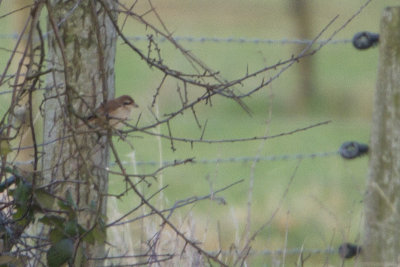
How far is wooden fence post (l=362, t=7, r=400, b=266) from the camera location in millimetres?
4117

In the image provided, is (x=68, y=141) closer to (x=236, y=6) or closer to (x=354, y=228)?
(x=354, y=228)

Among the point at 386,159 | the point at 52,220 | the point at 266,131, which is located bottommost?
the point at 52,220

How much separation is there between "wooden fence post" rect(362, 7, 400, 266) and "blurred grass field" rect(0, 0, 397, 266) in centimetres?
10

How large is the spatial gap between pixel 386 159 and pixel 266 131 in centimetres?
69

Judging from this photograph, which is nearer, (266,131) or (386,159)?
(266,131)

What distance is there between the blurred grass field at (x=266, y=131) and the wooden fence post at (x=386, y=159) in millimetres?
103

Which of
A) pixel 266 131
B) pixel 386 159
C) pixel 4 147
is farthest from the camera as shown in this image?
pixel 386 159

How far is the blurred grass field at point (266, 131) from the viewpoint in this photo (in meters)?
7.80

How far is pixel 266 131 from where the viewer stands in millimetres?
3801

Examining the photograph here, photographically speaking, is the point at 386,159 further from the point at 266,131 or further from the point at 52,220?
the point at 52,220

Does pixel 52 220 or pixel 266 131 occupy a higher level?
pixel 266 131

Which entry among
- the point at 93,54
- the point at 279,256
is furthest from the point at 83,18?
the point at 279,256

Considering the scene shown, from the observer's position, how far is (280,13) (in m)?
23.4

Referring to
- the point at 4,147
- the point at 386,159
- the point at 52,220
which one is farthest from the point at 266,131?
the point at 4,147
